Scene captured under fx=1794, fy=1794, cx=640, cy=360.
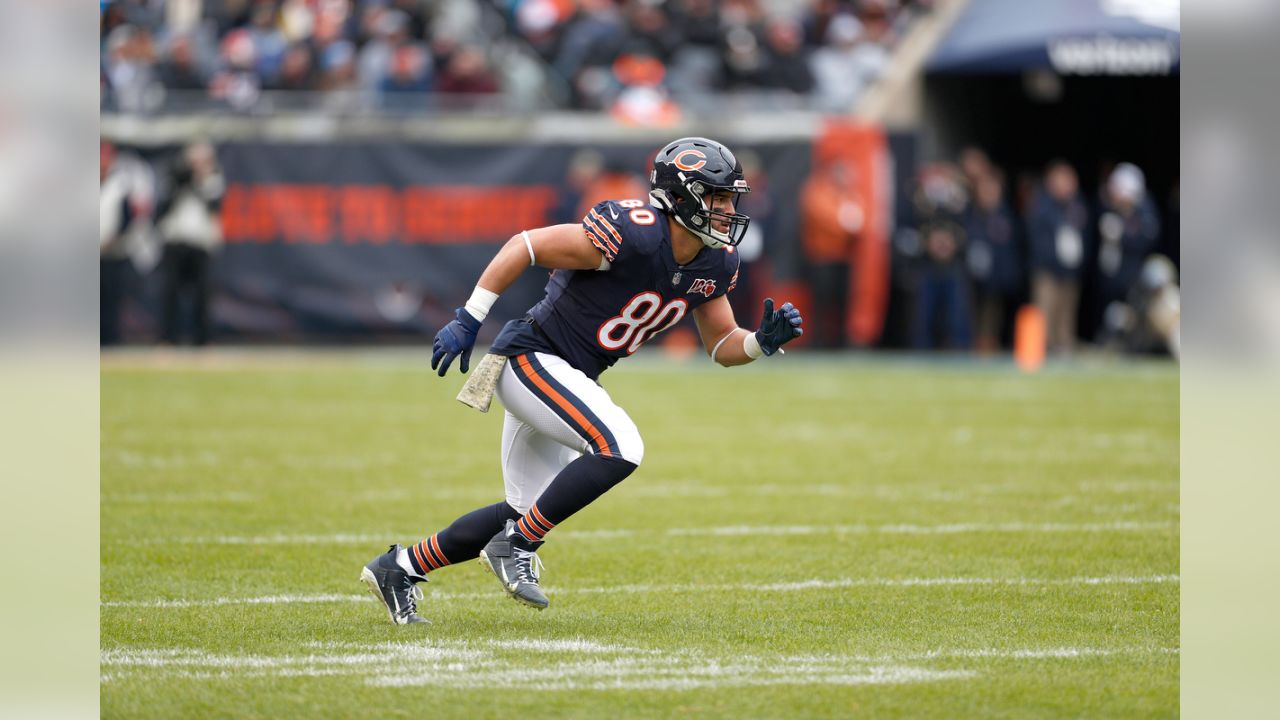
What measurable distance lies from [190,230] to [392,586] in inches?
469

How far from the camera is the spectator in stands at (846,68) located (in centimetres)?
2083

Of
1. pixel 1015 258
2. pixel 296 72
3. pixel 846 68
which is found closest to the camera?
pixel 1015 258

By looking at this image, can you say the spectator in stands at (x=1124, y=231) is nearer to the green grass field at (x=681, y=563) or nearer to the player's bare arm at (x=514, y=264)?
the green grass field at (x=681, y=563)

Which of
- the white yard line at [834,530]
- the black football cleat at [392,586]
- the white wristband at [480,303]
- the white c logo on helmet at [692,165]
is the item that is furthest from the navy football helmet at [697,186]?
the white yard line at [834,530]

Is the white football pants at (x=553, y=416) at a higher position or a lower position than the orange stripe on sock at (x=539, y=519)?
higher

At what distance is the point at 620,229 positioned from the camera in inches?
228

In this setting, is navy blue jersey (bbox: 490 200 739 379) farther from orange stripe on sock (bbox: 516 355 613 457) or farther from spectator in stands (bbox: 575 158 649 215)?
spectator in stands (bbox: 575 158 649 215)

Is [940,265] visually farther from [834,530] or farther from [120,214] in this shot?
[834,530]

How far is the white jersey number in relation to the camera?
5957 millimetres

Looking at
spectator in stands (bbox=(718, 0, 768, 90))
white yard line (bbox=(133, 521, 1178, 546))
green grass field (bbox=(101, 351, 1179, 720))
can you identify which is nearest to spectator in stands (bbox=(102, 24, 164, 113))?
green grass field (bbox=(101, 351, 1179, 720))

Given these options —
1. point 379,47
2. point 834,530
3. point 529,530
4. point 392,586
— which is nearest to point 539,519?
point 529,530

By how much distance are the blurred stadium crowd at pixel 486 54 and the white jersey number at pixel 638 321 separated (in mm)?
13006

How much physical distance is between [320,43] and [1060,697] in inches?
650

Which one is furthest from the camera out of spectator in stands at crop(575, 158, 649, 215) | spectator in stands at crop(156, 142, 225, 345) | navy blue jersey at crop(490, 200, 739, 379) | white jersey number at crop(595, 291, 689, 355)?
spectator in stands at crop(575, 158, 649, 215)
